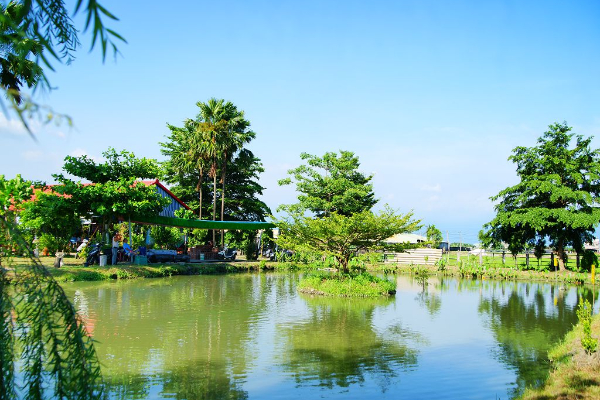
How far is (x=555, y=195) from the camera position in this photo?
27.5 metres

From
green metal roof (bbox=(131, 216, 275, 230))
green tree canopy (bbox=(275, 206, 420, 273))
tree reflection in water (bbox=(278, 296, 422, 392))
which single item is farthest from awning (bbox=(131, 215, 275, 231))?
tree reflection in water (bbox=(278, 296, 422, 392))

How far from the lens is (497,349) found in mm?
10844

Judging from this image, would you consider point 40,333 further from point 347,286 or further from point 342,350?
point 347,286

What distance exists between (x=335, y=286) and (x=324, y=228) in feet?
8.10

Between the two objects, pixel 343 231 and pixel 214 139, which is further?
pixel 214 139

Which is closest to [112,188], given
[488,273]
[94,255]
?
[94,255]

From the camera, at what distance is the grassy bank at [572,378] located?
6394 mm

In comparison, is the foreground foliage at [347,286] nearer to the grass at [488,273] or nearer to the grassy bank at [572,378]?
the grass at [488,273]

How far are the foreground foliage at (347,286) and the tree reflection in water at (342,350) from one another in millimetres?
4059

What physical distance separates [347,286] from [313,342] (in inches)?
340

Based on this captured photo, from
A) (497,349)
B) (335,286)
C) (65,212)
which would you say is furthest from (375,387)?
(65,212)

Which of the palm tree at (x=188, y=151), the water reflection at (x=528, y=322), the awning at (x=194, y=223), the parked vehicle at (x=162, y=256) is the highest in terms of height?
the palm tree at (x=188, y=151)

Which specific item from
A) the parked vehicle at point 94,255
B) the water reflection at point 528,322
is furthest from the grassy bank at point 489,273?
the parked vehicle at point 94,255

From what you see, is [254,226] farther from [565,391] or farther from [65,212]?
[565,391]
